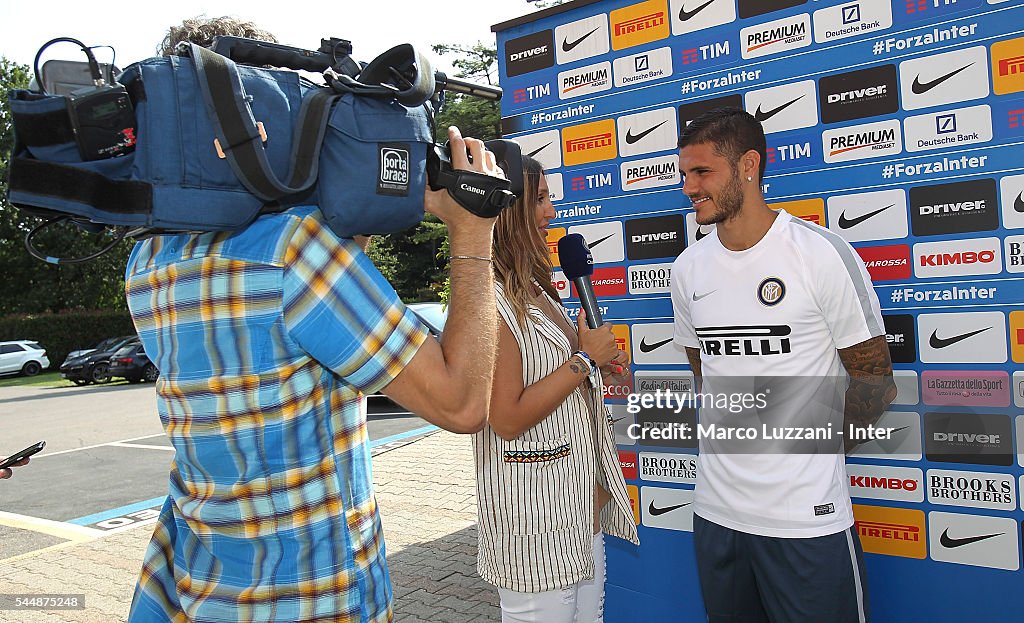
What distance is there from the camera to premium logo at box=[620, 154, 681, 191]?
3428 mm

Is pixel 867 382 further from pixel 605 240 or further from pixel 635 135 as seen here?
Answer: pixel 635 135

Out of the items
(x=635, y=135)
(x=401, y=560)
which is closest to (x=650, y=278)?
(x=635, y=135)

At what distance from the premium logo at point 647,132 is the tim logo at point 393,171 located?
218 cm

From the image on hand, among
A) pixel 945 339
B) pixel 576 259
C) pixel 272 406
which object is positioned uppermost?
pixel 576 259

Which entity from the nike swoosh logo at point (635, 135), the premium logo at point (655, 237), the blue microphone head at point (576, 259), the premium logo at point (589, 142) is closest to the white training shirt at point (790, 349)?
the blue microphone head at point (576, 259)

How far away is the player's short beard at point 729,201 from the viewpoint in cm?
274

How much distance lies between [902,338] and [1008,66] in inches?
39.8

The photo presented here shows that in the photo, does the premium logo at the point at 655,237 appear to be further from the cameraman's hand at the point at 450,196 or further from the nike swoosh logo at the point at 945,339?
the cameraman's hand at the point at 450,196

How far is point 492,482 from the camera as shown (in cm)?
247

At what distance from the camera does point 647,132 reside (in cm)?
348

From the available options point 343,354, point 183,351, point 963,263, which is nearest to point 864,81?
point 963,263

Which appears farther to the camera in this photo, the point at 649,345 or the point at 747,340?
the point at 649,345

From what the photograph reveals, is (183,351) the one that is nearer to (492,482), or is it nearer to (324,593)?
(324,593)

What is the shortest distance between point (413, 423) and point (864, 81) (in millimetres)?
9240
